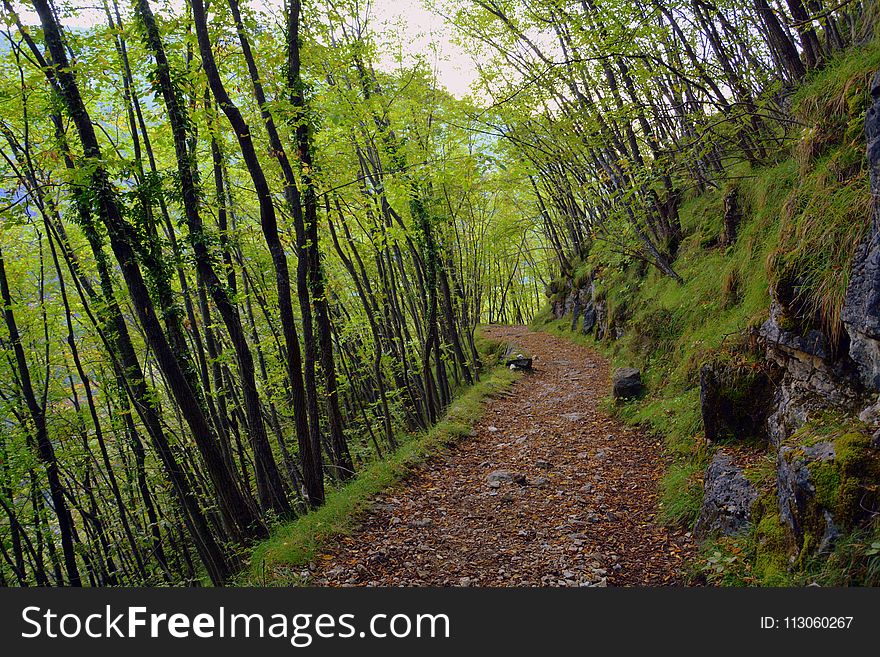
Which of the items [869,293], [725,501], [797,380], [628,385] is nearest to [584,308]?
[628,385]

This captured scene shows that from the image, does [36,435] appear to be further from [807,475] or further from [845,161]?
[845,161]

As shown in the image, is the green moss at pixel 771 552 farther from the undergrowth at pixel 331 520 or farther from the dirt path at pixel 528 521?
the undergrowth at pixel 331 520

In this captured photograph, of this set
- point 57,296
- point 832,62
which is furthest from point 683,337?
point 57,296

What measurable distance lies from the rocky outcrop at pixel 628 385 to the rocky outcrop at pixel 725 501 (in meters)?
4.06

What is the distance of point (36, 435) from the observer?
955cm

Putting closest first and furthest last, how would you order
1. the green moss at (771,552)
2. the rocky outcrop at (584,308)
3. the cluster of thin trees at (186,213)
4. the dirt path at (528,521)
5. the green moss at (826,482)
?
the green moss at (826,482) < the green moss at (771,552) < the dirt path at (528,521) < the cluster of thin trees at (186,213) < the rocky outcrop at (584,308)

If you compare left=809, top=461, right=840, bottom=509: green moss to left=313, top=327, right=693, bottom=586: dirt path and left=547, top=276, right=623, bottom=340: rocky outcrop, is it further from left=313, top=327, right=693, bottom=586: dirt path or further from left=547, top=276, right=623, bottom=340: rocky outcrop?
left=547, top=276, right=623, bottom=340: rocky outcrop

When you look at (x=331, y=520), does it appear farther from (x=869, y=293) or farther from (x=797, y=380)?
(x=869, y=293)

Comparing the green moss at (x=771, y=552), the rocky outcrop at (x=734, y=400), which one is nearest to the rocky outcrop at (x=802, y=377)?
the rocky outcrop at (x=734, y=400)

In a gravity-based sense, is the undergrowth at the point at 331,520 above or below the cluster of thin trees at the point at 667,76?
below

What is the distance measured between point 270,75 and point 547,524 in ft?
22.7

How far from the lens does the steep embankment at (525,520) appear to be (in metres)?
4.80

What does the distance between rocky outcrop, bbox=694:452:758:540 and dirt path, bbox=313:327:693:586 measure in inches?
13.5

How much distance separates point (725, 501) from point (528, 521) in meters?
2.18
